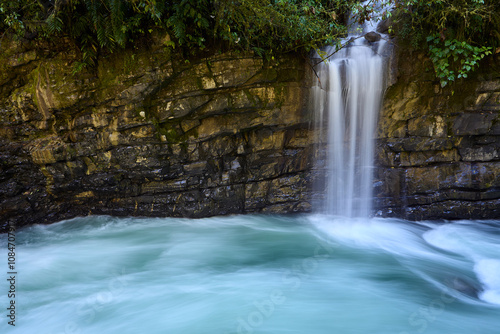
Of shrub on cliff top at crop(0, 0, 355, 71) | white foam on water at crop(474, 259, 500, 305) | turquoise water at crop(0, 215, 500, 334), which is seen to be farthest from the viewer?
shrub on cliff top at crop(0, 0, 355, 71)

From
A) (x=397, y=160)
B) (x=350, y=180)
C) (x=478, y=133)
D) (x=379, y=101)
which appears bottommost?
(x=350, y=180)

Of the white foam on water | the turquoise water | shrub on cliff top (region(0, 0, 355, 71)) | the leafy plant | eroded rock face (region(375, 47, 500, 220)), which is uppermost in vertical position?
shrub on cliff top (region(0, 0, 355, 71))

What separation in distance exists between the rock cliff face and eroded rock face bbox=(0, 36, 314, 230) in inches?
0.9

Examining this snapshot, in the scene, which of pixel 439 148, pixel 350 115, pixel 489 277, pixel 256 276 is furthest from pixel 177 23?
pixel 489 277

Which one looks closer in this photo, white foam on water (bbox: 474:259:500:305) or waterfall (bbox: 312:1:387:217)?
white foam on water (bbox: 474:259:500:305)

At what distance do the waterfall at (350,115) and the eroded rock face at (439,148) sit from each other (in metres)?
0.31

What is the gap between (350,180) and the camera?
691 centimetres

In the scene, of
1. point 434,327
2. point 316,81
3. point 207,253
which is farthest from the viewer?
point 316,81

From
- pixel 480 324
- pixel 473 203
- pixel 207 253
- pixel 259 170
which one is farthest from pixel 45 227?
pixel 473 203

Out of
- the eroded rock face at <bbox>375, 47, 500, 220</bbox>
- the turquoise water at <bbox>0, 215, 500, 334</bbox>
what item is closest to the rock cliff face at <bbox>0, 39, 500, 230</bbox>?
the eroded rock face at <bbox>375, 47, 500, 220</bbox>

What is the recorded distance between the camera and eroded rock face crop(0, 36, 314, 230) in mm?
5840

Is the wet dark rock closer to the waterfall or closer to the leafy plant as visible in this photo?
the waterfall

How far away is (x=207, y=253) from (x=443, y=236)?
15.8ft

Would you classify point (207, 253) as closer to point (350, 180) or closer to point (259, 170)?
point (259, 170)
